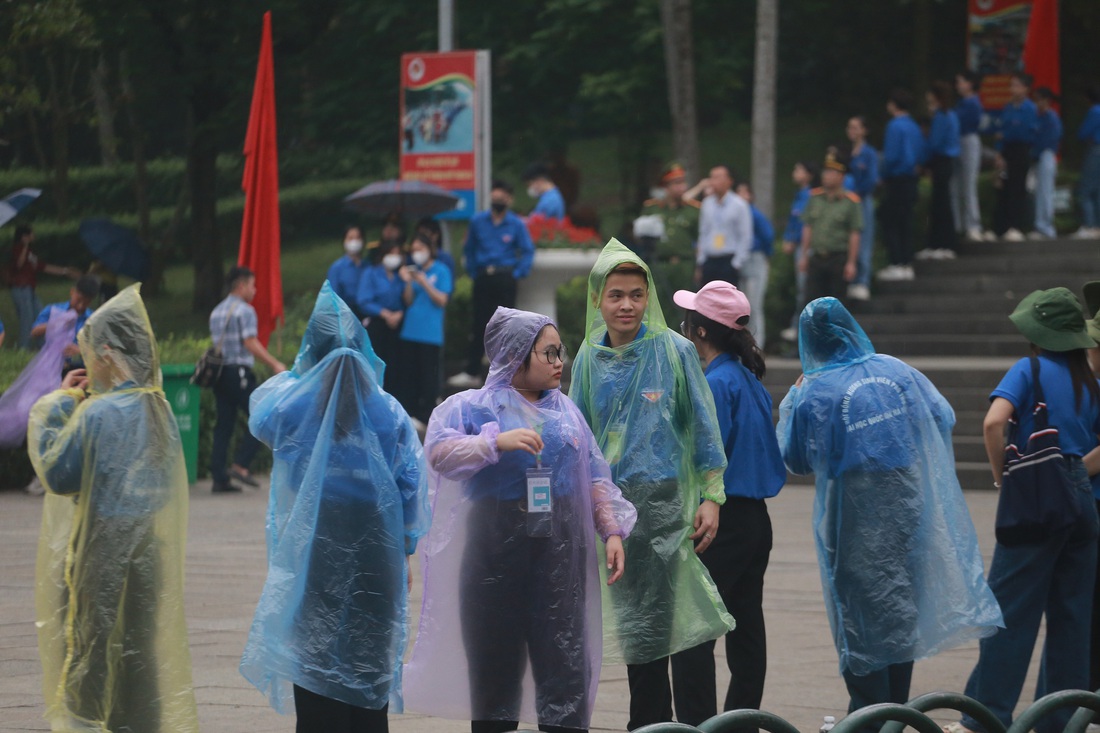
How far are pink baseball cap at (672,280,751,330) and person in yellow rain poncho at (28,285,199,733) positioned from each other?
6.47ft

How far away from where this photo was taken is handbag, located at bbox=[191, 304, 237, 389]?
12.5 m

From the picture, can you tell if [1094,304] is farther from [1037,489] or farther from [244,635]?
[244,635]

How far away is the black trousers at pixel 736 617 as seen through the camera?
5.60 metres

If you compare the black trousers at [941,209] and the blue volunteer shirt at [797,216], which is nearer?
the blue volunteer shirt at [797,216]

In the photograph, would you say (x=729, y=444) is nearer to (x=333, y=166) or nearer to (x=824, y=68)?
(x=333, y=166)

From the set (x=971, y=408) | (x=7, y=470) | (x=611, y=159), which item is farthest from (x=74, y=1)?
(x=611, y=159)

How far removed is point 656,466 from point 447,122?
40.7 feet

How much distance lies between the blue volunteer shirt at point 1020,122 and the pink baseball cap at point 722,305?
12357 mm

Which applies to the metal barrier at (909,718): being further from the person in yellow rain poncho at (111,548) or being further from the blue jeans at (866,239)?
the blue jeans at (866,239)

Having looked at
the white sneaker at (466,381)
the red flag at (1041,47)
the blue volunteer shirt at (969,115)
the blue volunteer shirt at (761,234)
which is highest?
the red flag at (1041,47)

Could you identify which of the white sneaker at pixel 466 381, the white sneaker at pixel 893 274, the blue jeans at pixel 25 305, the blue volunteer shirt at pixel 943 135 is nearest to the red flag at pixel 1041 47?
the blue volunteer shirt at pixel 943 135

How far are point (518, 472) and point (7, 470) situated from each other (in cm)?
858

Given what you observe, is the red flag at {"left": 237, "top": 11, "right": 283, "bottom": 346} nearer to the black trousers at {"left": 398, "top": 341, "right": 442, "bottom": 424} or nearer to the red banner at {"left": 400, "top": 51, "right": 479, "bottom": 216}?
the black trousers at {"left": 398, "top": 341, "right": 442, "bottom": 424}

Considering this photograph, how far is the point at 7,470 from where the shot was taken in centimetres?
1248
